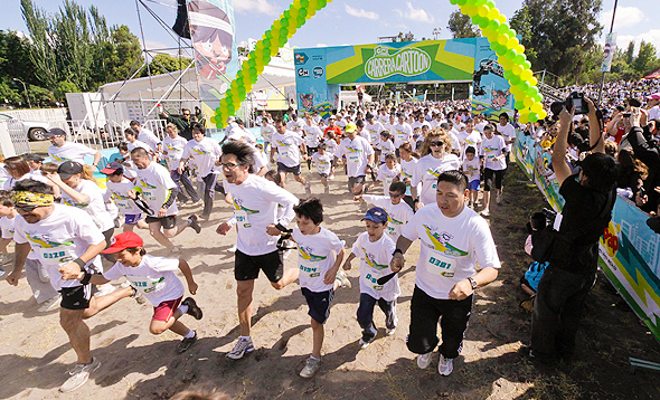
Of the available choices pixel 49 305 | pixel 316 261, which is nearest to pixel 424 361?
pixel 316 261

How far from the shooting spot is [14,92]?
36.0 meters

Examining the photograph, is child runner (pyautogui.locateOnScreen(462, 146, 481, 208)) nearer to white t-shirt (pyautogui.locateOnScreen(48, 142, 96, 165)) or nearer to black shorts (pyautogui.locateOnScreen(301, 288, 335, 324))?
black shorts (pyautogui.locateOnScreen(301, 288, 335, 324))

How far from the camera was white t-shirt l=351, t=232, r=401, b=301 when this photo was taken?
3568mm

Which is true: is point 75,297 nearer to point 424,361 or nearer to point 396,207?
point 424,361

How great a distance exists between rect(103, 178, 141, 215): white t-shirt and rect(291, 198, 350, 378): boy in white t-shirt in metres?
3.79

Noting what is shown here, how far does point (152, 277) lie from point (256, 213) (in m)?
1.23

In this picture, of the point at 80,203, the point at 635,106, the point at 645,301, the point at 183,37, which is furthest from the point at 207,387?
the point at 183,37

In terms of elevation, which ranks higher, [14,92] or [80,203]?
[14,92]

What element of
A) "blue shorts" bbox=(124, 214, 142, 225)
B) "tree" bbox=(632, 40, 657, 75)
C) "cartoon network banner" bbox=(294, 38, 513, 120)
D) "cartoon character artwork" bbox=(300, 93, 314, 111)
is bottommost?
"blue shorts" bbox=(124, 214, 142, 225)

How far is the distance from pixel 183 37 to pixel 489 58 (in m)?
16.5

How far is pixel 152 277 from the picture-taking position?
3523mm

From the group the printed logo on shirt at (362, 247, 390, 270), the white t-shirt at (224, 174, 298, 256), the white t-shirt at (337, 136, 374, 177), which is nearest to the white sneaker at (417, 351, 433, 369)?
the printed logo on shirt at (362, 247, 390, 270)

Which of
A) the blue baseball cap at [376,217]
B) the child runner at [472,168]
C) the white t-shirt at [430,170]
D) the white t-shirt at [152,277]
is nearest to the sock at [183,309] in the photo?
the white t-shirt at [152,277]

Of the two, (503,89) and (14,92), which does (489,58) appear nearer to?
(503,89)
